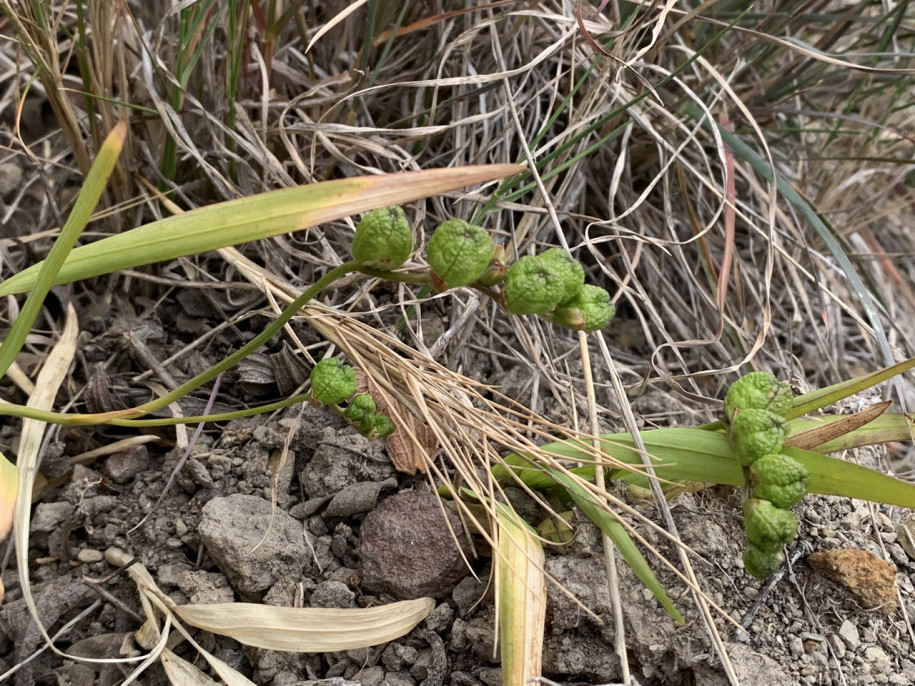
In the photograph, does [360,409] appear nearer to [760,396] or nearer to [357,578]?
[357,578]

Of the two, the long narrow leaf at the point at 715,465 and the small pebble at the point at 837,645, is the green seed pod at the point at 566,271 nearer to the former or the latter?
the long narrow leaf at the point at 715,465

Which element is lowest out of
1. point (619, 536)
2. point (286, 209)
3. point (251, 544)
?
point (251, 544)

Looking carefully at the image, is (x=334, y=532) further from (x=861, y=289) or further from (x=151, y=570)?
(x=861, y=289)

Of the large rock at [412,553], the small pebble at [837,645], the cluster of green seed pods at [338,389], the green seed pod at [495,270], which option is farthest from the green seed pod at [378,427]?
the small pebble at [837,645]

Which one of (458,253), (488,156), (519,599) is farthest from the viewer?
(488,156)

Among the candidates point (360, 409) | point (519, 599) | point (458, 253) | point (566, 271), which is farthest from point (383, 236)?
point (519, 599)

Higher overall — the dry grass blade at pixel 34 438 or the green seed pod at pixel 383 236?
the green seed pod at pixel 383 236

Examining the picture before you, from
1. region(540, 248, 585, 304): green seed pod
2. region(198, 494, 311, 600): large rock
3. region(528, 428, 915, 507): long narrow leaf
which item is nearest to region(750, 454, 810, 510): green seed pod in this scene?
region(528, 428, 915, 507): long narrow leaf
